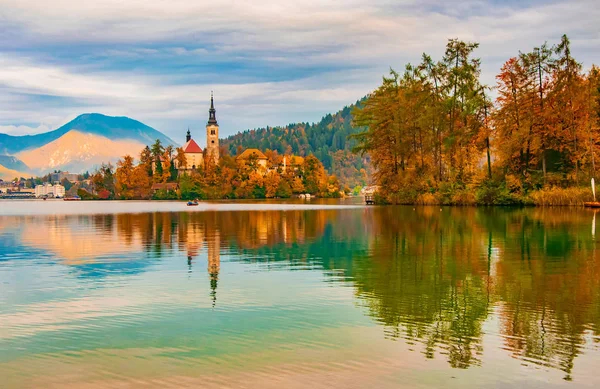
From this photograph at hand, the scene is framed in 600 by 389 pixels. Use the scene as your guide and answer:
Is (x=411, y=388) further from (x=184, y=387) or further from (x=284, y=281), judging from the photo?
(x=284, y=281)

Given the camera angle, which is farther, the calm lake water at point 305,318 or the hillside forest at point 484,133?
the hillside forest at point 484,133

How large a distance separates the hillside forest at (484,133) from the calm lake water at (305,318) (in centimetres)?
4665

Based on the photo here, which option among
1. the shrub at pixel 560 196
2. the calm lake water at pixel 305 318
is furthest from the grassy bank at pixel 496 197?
the calm lake water at pixel 305 318

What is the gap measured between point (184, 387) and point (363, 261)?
16.1 meters

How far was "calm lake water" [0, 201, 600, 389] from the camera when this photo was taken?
34.9ft

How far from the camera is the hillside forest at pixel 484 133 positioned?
236ft

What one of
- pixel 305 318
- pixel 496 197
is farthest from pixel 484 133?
pixel 305 318

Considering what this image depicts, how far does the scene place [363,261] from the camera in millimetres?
25453

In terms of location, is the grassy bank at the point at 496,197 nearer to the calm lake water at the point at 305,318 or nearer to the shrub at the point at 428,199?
the shrub at the point at 428,199

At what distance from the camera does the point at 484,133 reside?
78312 mm

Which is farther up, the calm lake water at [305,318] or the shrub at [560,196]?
the shrub at [560,196]

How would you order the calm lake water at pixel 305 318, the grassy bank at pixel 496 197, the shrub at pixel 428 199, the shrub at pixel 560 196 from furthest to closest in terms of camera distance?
1. the shrub at pixel 428 199
2. the grassy bank at pixel 496 197
3. the shrub at pixel 560 196
4. the calm lake water at pixel 305 318

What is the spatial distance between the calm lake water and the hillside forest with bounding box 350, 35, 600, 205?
1837 inches

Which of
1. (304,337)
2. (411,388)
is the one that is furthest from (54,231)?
(411,388)
